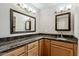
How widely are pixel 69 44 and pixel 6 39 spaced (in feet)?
Answer: 3.22

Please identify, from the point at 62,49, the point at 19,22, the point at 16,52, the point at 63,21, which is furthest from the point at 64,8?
the point at 16,52

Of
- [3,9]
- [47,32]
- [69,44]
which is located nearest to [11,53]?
[3,9]

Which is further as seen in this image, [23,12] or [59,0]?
[23,12]

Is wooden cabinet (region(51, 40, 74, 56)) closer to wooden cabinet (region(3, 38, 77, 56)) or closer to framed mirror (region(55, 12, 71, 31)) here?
wooden cabinet (region(3, 38, 77, 56))

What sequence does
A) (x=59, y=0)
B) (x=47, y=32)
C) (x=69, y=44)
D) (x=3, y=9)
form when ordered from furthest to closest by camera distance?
(x=47, y=32), (x=69, y=44), (x=3, y=9), (x=59, y=0)

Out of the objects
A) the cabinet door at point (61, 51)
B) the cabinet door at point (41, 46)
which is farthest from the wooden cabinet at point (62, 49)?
the cabinet door at point (41, 46)

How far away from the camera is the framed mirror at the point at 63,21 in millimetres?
1284

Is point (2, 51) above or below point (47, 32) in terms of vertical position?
below

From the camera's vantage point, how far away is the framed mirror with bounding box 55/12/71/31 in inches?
50.5

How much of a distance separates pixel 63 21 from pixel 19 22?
783 mm

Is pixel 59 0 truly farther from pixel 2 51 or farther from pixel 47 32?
pixel 47 32

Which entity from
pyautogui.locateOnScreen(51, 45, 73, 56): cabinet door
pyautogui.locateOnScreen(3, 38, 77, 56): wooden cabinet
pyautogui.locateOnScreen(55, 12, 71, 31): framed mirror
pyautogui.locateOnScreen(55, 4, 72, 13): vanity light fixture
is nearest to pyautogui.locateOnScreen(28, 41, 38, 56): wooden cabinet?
pyautogui.locateOnScreen(3, 38, 77, 56): wooden cabinet

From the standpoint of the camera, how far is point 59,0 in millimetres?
574

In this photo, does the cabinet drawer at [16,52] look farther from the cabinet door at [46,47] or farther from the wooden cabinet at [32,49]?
the cabinet door at [46,47]
